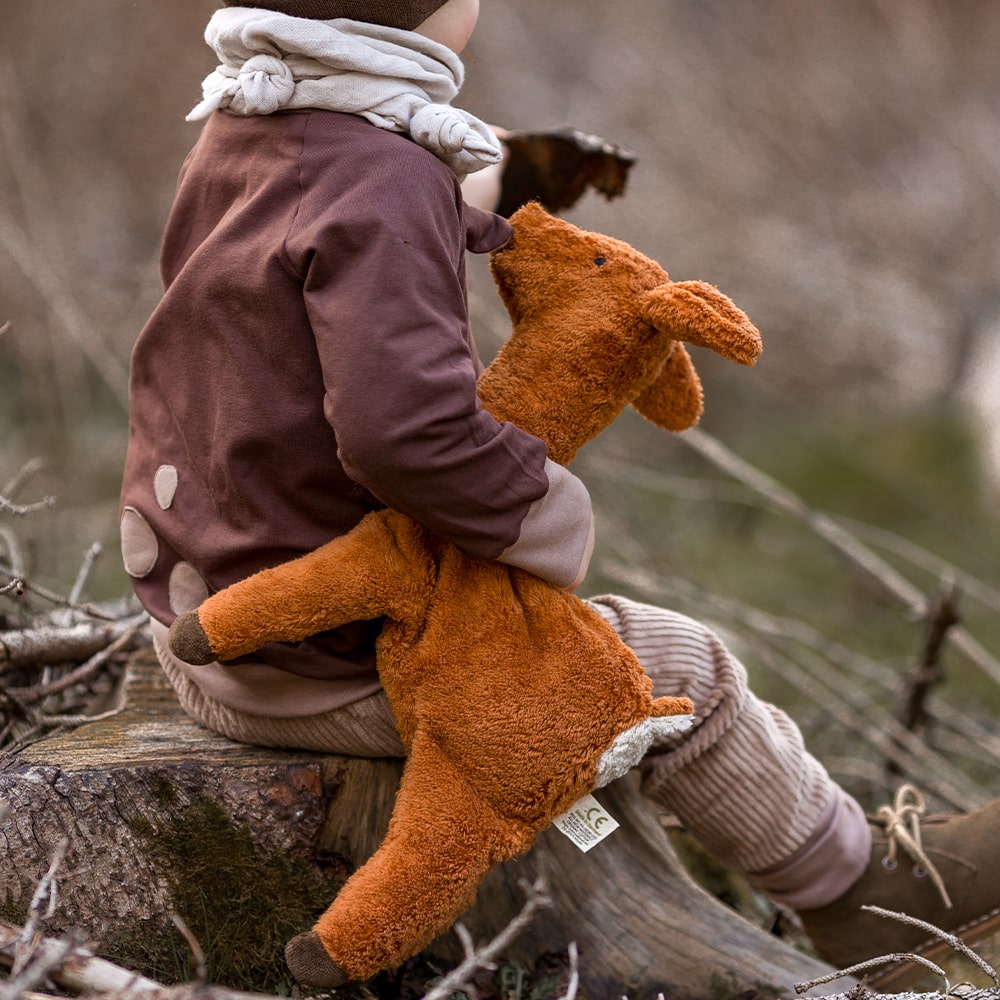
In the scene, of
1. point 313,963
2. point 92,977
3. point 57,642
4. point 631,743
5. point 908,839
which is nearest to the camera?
point 92,977

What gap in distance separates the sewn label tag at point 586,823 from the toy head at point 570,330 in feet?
1.40

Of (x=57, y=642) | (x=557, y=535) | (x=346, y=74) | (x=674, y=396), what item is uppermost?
(x=346, y=74)

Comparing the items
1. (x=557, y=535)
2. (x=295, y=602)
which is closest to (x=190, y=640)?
(x=295, y=602)

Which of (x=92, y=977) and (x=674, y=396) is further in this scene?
(x=674, y=396)

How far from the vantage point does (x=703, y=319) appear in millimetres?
1254

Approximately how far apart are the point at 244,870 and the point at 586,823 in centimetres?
43

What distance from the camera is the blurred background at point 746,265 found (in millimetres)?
3631

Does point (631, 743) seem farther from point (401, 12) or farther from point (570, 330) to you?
point (401, 12)

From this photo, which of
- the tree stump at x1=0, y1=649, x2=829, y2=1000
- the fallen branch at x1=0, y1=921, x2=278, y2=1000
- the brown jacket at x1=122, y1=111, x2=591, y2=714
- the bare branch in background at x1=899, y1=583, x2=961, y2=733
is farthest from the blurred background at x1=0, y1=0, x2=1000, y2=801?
the fallen branch at x1=0, y1=921, x2=278, y2=1000

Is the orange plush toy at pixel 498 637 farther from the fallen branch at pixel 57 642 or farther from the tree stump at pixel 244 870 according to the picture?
the fallen branch at pixel 57 642

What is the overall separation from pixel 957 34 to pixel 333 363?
7014 millimetres

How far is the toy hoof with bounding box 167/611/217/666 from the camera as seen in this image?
1.24m

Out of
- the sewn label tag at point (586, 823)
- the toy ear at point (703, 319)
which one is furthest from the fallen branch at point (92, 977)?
the toy ear at point (703, 319)

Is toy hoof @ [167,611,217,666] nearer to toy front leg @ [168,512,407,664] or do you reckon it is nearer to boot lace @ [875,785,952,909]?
toy front leg @ [168,512,407,664]
